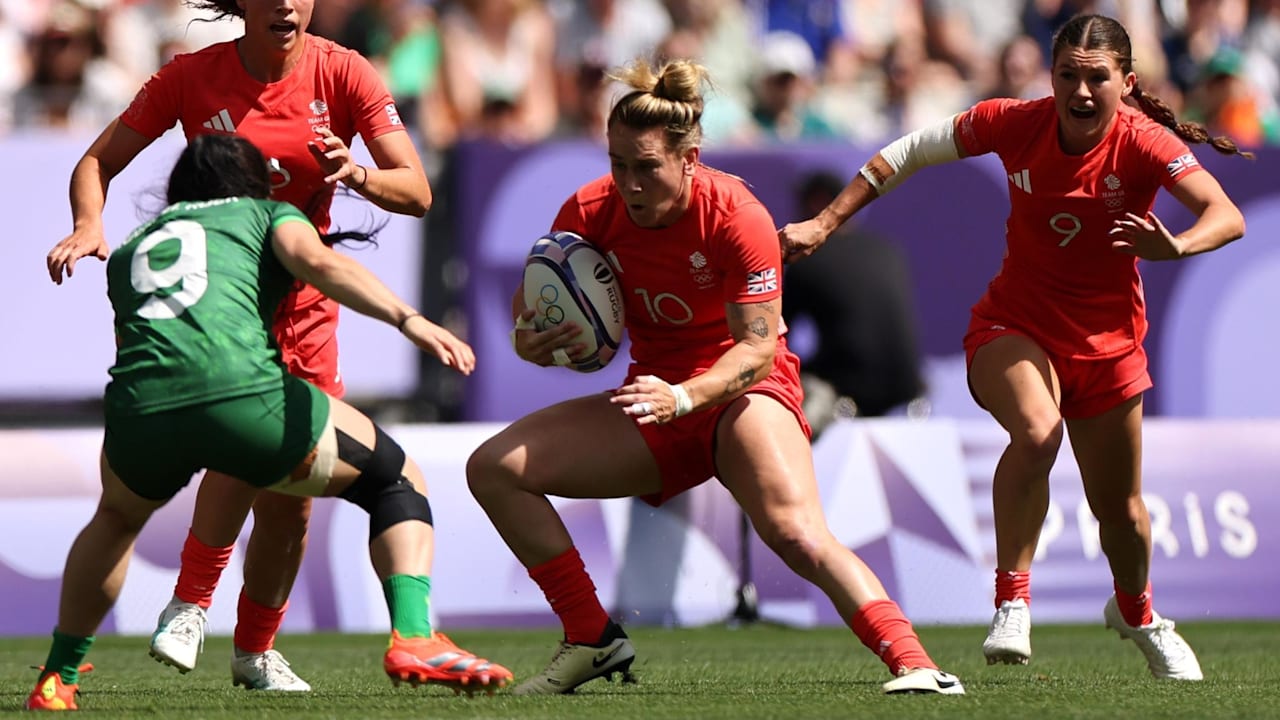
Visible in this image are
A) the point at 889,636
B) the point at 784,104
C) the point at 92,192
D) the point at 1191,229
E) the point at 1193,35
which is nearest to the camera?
the point at 889,636

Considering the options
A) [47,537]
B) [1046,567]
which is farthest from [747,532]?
[47,537]

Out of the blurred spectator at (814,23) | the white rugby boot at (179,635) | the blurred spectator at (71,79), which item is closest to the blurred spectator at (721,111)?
the blurred spectator at (814,23)

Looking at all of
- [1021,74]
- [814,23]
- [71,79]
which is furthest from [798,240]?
[814,23]

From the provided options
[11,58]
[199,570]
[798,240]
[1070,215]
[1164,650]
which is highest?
[11,58]

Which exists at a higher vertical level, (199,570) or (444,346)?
(444,346)

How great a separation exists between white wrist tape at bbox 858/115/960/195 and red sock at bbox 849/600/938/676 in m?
1.76

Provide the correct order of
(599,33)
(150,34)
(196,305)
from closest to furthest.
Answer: (196,305) → (150,34) → (599,33)

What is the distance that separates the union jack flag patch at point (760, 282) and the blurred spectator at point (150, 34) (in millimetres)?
7504

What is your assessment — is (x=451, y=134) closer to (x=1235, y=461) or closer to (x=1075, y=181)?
(x=1235, y=461)

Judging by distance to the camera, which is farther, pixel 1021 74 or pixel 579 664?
pixel 1021 74

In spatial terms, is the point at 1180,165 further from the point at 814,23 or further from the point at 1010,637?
the point at 814,23

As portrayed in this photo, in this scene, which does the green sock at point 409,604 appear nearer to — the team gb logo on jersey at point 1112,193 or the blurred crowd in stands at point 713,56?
the team gb logo on jersey at point 1112,193

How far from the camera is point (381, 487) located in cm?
575

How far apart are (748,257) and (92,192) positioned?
7.04ft
